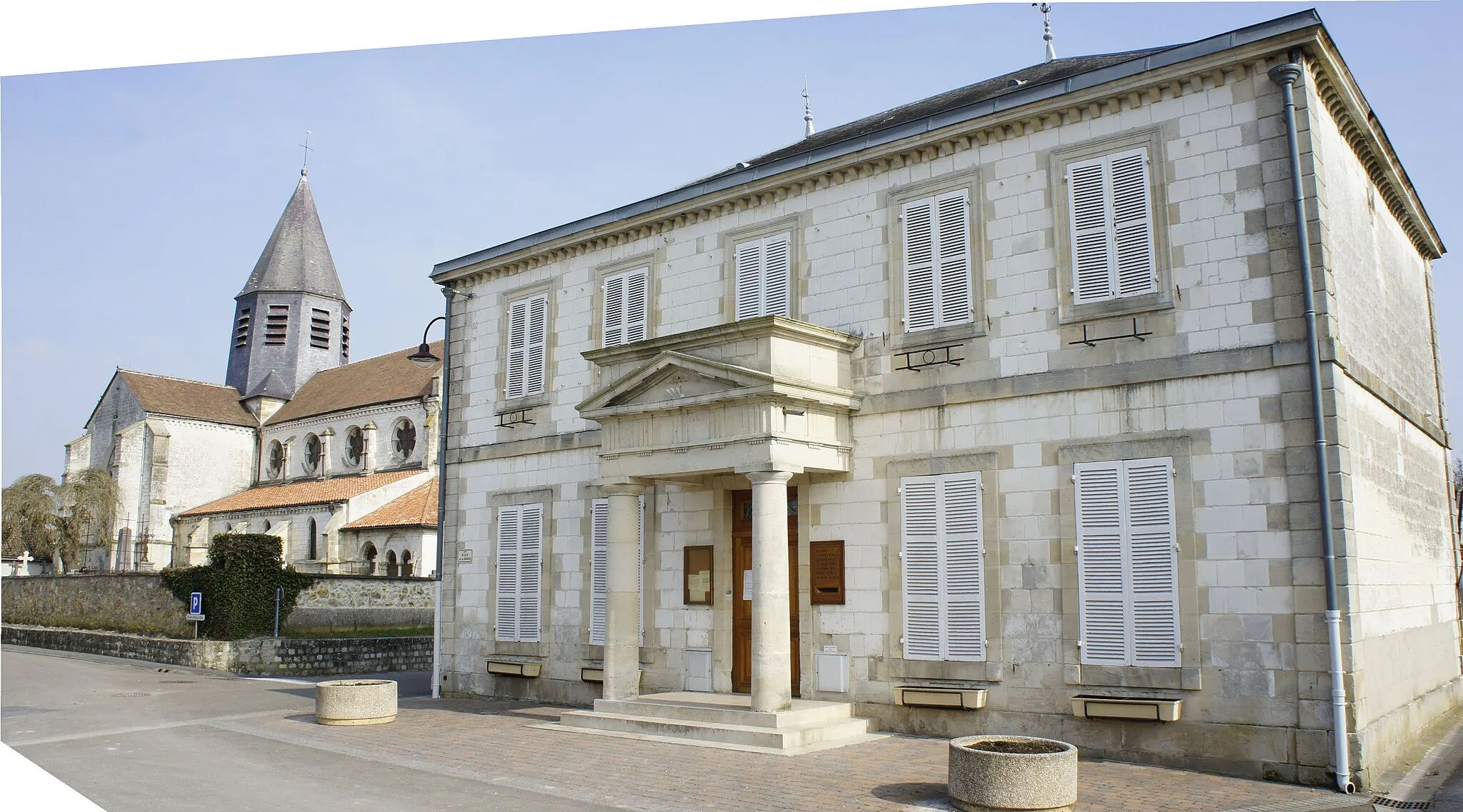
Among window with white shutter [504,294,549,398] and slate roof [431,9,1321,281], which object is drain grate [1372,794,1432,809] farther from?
window with white shutter [504,294,549,398]

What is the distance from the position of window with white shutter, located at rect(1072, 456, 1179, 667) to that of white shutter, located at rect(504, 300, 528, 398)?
9129 millimetres

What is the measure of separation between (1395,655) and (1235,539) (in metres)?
2.70

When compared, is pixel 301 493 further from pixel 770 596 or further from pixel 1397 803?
pixel 1397 803

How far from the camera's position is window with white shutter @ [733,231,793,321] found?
45.0ft

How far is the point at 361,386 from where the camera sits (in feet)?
154

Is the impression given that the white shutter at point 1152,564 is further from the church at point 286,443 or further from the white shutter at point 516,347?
the church at point 286,443

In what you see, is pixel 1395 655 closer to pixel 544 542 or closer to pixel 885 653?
pixel 885 653

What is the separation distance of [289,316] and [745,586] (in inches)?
1888

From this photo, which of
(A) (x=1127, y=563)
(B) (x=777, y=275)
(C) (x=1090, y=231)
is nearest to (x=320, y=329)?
(B) (x=777, y=275)

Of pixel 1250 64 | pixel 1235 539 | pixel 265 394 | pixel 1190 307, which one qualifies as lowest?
pixel 1235 539

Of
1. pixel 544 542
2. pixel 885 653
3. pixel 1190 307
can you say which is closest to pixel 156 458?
pixel 544 542

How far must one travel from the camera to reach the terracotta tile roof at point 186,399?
50.6 metres

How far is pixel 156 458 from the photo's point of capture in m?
49.0

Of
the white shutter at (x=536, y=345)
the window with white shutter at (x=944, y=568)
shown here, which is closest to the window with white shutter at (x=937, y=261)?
the window with white shutter at (x=944, y=568)
